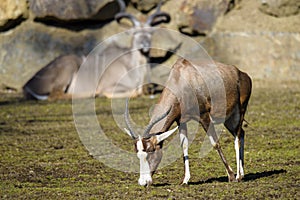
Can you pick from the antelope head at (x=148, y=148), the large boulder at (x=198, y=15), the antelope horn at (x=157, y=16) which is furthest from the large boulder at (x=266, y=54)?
the antelope head at (x=148, y=148)

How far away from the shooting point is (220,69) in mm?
7102

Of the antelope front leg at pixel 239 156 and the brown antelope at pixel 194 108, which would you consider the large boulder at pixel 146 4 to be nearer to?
the brown antelope at pixel 194 108

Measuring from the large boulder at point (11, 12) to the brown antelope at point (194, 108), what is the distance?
9.61 metres

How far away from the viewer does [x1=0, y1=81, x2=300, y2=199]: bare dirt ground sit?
6211mm

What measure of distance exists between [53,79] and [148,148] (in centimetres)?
853

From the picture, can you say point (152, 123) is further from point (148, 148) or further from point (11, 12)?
point (11, 12)

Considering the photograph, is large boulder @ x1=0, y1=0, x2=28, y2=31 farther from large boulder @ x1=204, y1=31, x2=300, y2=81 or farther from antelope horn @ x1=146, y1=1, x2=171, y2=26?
large boulder @ x1=204, y1=31, x2=300, y2=81

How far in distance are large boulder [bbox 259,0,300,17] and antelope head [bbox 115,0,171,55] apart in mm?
2094

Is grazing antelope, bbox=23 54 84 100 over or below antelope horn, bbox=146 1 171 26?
below

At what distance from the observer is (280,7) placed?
1535cm

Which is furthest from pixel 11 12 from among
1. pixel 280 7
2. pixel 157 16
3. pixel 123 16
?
pixel 280 7

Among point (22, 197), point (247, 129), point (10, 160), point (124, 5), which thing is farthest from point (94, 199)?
point (124, 5)

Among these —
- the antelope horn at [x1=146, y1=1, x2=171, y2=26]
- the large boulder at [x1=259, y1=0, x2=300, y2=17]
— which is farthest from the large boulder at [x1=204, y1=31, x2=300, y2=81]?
the antelope horn at [x1=146, y1=1, x2=171, y2=26]

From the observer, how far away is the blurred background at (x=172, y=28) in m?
15.0
